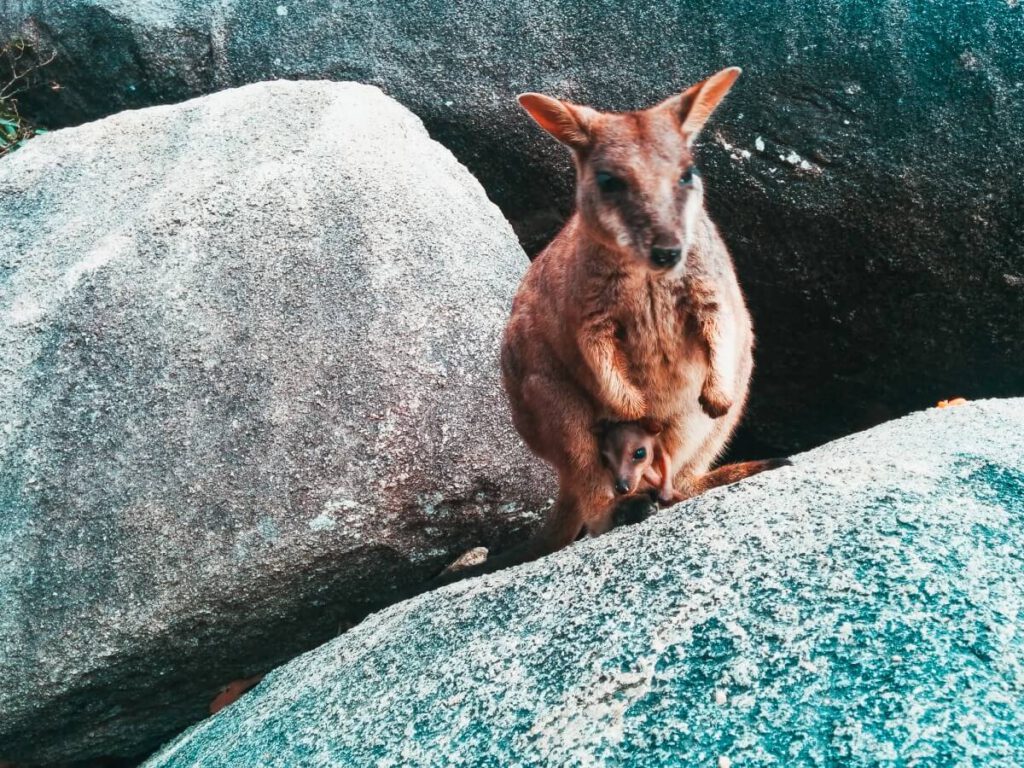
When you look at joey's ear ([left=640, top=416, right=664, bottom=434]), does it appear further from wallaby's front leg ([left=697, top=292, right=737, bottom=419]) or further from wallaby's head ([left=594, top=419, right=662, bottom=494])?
wallaby's front leg ([left=697, top=292, right=737, bottom=419])

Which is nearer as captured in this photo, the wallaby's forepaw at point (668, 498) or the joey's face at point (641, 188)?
the joey's face at point (641, 188)

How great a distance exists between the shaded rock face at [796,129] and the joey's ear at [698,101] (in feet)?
4.39

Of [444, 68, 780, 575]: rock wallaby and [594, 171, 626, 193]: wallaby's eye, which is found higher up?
[594, 171, 626, 193]: wallaby's eye

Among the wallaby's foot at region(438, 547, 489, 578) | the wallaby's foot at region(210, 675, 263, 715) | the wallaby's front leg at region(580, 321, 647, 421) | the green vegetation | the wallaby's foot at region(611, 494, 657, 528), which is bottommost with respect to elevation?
the wallaby's foot at region(210, 675, 263, 715)

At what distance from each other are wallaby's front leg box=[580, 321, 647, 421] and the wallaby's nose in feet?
1.49

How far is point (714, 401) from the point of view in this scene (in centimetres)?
363

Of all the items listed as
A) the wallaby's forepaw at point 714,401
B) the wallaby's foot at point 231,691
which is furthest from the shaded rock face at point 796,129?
the wallaby's foot at point 231,691

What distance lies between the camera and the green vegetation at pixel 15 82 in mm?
6156

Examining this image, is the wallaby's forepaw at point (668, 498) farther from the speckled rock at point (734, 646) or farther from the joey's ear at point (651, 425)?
the speckled rock at point (734, 646)

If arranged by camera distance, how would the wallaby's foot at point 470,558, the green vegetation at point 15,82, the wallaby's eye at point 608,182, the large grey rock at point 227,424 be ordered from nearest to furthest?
1. the wallaby's eye at point 608,182
2. the large grey rock at point 227,424
3. the wallaby's foot at point 470,558
4. the green vegetation at point 15,82

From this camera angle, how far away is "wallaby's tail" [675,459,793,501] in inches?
144

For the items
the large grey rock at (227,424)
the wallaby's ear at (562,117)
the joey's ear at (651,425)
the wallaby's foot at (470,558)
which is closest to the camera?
the wallaby's ear at (562,117)

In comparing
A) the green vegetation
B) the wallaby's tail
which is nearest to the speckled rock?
the wallaby's tail

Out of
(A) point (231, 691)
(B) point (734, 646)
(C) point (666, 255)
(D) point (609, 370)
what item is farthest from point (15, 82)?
(B) point (734, 646)
